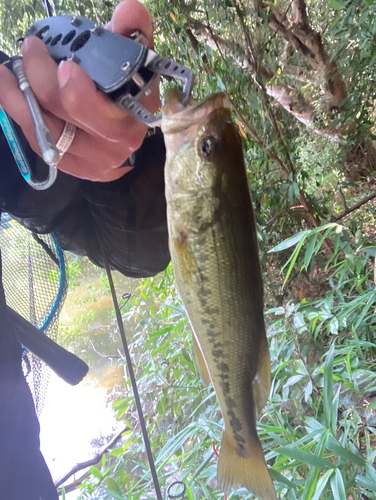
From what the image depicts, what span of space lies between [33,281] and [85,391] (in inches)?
62.1

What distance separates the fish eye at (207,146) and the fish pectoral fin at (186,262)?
0.12 meters

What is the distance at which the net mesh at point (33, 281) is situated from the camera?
0.89 meters

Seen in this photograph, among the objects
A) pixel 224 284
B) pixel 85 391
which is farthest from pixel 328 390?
pixel 85 391

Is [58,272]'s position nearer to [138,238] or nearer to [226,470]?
[138,238]

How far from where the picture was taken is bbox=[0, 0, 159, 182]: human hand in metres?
0.41

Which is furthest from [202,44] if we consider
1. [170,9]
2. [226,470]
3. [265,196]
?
[226,470]

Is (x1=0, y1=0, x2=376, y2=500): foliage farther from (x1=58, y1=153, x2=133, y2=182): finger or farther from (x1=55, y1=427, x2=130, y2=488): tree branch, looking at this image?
(x1=58, y1=153, x2=133, y2=182): finger

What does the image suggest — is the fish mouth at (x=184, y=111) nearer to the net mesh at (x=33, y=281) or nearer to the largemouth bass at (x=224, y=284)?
the largemouth bass at (x=224, y=284)

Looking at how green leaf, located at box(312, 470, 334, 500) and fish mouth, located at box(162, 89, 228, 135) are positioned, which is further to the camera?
green leaf, located at box(312, 470, 334, 500)

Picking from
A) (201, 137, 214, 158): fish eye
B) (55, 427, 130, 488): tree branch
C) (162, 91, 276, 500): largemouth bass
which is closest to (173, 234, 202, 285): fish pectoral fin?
(162, 91, 276, 500): largemouth bass

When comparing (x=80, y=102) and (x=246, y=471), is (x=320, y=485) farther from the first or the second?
(x=80, y=102)

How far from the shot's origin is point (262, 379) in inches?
19.5

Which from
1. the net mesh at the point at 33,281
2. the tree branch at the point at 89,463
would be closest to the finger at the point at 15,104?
the net mesh at the point at 33,281

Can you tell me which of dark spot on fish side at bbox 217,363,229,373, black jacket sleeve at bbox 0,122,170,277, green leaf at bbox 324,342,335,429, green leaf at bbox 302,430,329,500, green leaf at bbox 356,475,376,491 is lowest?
green leaf at bbox 356,475,376,491
